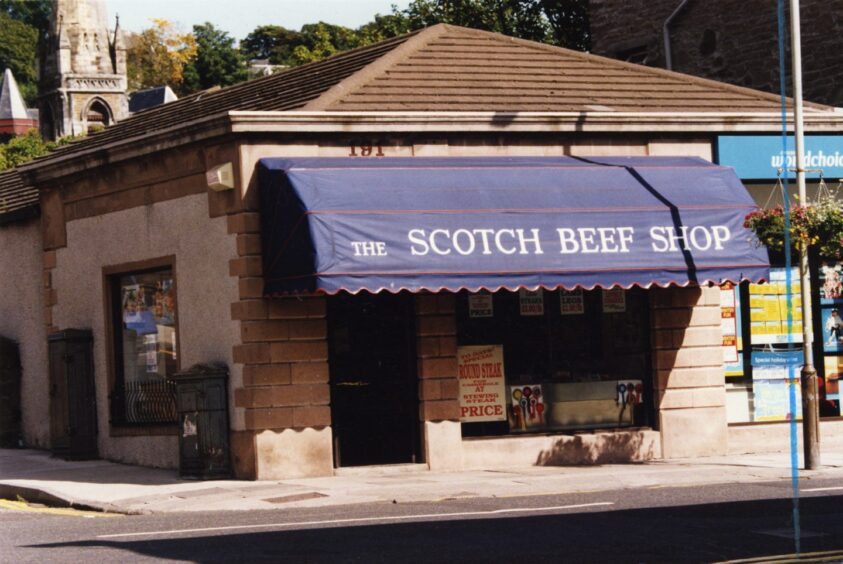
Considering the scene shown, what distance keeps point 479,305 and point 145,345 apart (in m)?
5.13

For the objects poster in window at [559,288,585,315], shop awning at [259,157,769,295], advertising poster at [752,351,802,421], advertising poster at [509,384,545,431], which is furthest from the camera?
advertising poster at [752,351,802,421]

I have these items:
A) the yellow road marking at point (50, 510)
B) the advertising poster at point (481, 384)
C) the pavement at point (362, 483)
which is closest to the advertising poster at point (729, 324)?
the pavement at point (362, 483)

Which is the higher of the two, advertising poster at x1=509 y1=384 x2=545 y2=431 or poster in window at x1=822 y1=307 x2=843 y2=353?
poster in window at x1=822 y1=307 x2=843 y2=353

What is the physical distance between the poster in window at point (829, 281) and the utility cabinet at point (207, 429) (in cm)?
935

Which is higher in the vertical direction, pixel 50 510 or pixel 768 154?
pixel 768 154

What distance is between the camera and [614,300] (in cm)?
2112

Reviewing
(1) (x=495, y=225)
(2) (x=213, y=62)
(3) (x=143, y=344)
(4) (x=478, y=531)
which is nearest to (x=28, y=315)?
(3) (x=143, y=344)

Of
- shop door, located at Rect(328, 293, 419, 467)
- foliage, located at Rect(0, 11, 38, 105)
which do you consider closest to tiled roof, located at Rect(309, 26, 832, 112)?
shop door, located at Rect(328, 293, 419, 467)

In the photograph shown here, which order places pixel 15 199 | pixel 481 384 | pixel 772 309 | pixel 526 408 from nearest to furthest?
pixel 481 384
pixel 526 408
pixel 772 309
pixel 15 199

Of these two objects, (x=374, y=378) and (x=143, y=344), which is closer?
(x=374, y=378)

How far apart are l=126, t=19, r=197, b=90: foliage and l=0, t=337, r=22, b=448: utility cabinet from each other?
A: 11216 cm

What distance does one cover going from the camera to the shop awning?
18172 millimetres

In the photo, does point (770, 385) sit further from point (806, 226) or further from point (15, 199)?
point (15, 199)

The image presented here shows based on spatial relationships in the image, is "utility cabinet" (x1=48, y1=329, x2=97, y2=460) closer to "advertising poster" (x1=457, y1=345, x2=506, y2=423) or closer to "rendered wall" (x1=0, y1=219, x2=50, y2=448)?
"rendered wall" (x1=0, y1=219, x2=50, y2=448)
